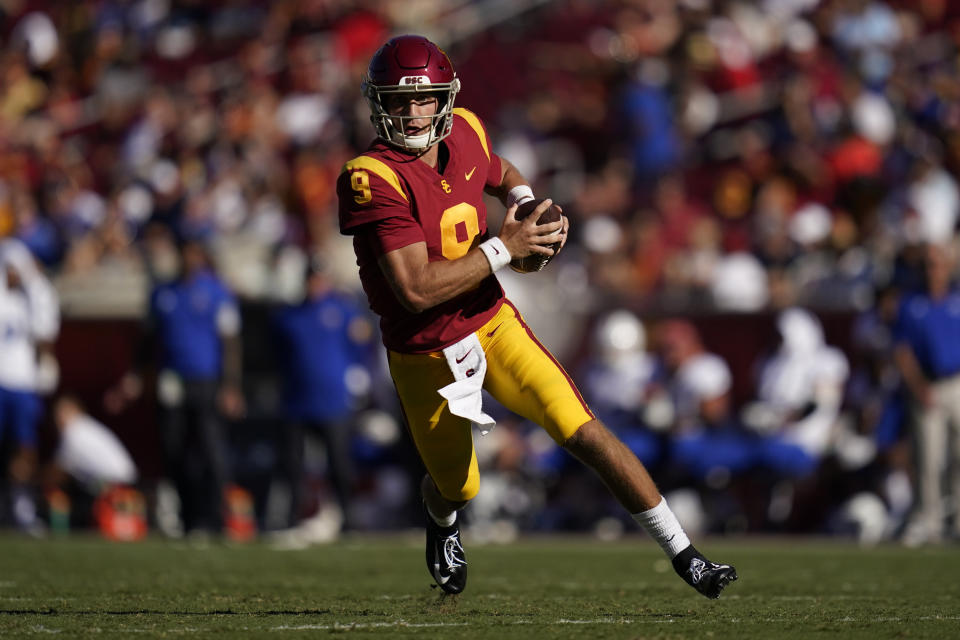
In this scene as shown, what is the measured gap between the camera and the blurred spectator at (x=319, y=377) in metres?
9.99

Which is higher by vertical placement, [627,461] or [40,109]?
[40,109]

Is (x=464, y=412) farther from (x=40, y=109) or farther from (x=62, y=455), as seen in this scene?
(x=40, y=109)

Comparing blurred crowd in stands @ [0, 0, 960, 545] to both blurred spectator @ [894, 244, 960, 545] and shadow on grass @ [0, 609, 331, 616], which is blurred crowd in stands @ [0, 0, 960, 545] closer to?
blurred spectator @ [894, 244, 960, 545]

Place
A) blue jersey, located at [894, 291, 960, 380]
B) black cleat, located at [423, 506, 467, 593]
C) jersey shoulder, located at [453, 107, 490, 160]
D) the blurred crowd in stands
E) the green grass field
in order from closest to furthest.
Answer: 1. the green grass field
2. jersey shoulder, located at [453, 107, 490, 160]
3. black cleat, located at [423, 506, 467, 593]
4. blue jersey, located at [894, 291, 960, 380]
5. the blurred crowd in stands

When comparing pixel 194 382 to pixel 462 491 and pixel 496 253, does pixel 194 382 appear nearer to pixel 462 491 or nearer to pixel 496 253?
pixel 462 491

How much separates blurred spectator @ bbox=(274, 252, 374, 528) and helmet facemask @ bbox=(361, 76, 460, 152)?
5079mm

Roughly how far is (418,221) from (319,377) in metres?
5.14

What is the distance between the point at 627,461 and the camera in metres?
4.91

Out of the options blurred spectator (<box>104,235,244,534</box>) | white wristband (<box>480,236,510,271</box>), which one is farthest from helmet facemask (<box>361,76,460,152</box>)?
blurred spectator (<box>104,235,244,534</box>)

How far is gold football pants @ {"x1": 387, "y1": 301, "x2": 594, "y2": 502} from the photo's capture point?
4.96m

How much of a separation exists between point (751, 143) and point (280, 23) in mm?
5443

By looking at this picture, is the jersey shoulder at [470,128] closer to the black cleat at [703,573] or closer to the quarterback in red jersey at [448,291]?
the quarterback in red jersey at [448,291]

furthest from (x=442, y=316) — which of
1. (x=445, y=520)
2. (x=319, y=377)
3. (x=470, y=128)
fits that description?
(x=319, y=377)

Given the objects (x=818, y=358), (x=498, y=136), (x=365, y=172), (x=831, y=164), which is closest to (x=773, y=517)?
(x=818, y=358)
